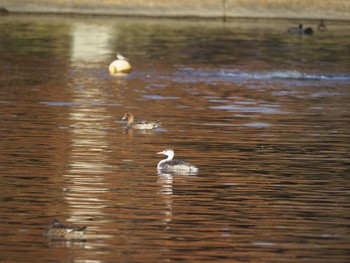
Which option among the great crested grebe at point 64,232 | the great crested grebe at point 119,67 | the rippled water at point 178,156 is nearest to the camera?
the great crested grebe at point 64,232

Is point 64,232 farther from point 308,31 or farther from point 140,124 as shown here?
point 308,31

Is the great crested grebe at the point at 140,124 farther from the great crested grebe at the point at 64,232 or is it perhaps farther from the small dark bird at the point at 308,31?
the small dark bird at the point at 308,31

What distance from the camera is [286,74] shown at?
4597 centimetres

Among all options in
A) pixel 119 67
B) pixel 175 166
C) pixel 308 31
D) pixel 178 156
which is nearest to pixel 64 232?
pixel 175 166

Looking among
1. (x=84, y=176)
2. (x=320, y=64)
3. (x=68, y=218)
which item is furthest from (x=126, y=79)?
(x=68, y=218)

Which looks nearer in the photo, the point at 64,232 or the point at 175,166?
the point at 64,232

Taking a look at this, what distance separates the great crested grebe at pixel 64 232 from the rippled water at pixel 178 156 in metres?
0.12

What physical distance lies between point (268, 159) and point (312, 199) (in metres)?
4.39

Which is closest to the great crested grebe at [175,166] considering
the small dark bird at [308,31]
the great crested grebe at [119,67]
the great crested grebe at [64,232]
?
the great crested grebe at [64,232]

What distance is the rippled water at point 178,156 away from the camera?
17906 mm

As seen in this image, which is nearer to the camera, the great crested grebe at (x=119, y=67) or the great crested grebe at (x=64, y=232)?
the great crested grebe at (x=64, y=232)

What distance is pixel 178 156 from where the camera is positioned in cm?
2586

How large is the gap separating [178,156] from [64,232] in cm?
859

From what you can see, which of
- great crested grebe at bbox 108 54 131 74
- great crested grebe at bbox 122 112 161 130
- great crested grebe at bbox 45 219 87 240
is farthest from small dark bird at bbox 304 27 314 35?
great crested grebe at bbox 45 219 87 240
